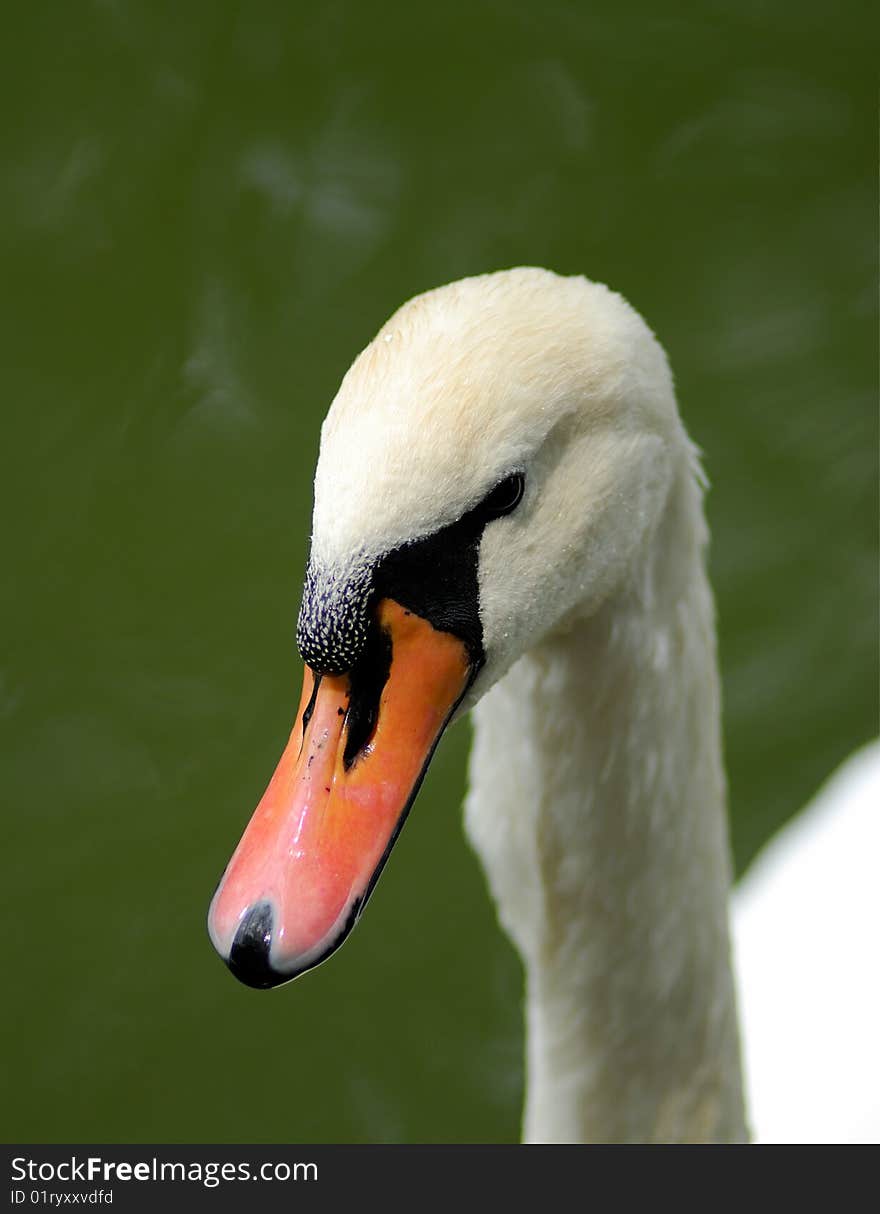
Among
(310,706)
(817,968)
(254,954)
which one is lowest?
(254,954)

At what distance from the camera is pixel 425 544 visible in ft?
6.17

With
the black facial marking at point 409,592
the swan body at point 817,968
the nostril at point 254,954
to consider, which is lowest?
the nostril at point 254,954

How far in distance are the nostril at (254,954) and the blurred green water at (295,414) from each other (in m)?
1.80

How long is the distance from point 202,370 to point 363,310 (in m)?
0.44

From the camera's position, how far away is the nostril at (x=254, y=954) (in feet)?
6.04

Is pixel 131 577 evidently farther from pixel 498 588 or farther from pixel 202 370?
pixel 498 588

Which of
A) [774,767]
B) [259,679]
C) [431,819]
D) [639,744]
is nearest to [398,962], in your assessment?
[431,819]

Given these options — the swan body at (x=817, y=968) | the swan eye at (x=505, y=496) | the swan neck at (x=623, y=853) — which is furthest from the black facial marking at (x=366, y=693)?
the swan body at (x=817, y=968)

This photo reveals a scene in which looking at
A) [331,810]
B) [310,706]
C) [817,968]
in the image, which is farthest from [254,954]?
[817,968]

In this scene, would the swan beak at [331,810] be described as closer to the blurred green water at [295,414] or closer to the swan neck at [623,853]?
the swan neck at [623,853]

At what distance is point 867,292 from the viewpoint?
14.7 ft

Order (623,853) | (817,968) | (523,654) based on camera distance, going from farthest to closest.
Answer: (817,968) → (623,853) → (523,654)

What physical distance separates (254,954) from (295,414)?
2.50 meters

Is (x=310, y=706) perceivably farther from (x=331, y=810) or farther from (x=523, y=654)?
(x=523, y=654)
